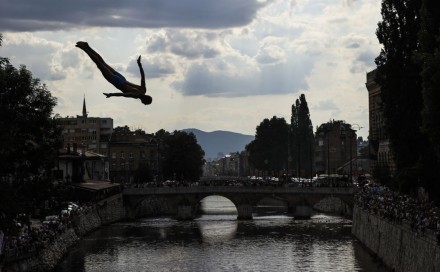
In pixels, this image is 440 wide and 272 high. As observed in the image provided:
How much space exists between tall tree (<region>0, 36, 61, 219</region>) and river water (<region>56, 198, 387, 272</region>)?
43.9 ft

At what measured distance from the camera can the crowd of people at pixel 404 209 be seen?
5534 cm

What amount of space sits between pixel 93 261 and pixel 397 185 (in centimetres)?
2883

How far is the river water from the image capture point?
253 feet

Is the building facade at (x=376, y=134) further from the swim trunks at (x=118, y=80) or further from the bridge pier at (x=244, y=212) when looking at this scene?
the swim trunks at (x=118, y=80)

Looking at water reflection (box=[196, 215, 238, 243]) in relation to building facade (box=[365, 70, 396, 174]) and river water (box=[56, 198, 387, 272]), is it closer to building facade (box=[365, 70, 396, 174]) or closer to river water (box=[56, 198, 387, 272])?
river water (box=[56, 198, 387, 272])

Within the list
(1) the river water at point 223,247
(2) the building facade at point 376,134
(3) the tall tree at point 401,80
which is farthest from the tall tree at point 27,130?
(2) the building facade at point 376,134

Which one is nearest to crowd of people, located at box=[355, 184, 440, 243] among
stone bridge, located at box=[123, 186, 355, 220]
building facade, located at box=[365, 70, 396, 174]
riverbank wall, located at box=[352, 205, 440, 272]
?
riverbank wall, located at box=[352, 205, 440, 272]

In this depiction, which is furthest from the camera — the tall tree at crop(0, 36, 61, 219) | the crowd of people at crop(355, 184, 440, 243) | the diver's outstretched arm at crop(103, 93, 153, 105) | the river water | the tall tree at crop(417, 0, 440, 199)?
the river water

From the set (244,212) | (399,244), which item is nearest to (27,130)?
(399,244)

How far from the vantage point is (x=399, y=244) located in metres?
63.6

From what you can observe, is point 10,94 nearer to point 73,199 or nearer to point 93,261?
point 93,261

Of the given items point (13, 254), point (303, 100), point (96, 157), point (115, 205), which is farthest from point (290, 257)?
point (303, 100)

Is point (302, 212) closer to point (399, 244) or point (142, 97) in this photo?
point (399, 244)

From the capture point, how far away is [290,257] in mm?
83125
